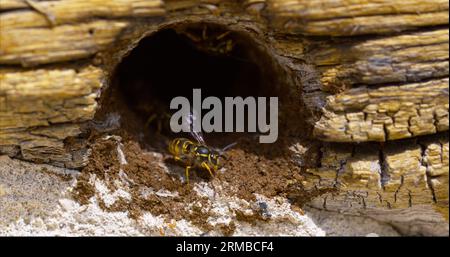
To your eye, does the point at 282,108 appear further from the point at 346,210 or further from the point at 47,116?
the point at 47,116

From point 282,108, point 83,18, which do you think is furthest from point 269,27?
point 83,18

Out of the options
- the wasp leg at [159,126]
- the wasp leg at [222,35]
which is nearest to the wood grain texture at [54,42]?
the wasp leg at [222,35]

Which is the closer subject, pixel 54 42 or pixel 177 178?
pixel 54 42

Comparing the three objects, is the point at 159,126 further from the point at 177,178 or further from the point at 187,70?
the point at 177,178

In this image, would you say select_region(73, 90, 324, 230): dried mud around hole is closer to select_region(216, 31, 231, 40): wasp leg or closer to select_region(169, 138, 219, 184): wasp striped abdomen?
select_region(169, 138, 219, 184): wasp striped abdomen

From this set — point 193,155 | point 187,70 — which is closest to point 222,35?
point 187,70

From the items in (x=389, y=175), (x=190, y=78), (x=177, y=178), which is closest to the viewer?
(x=389, y=175)
